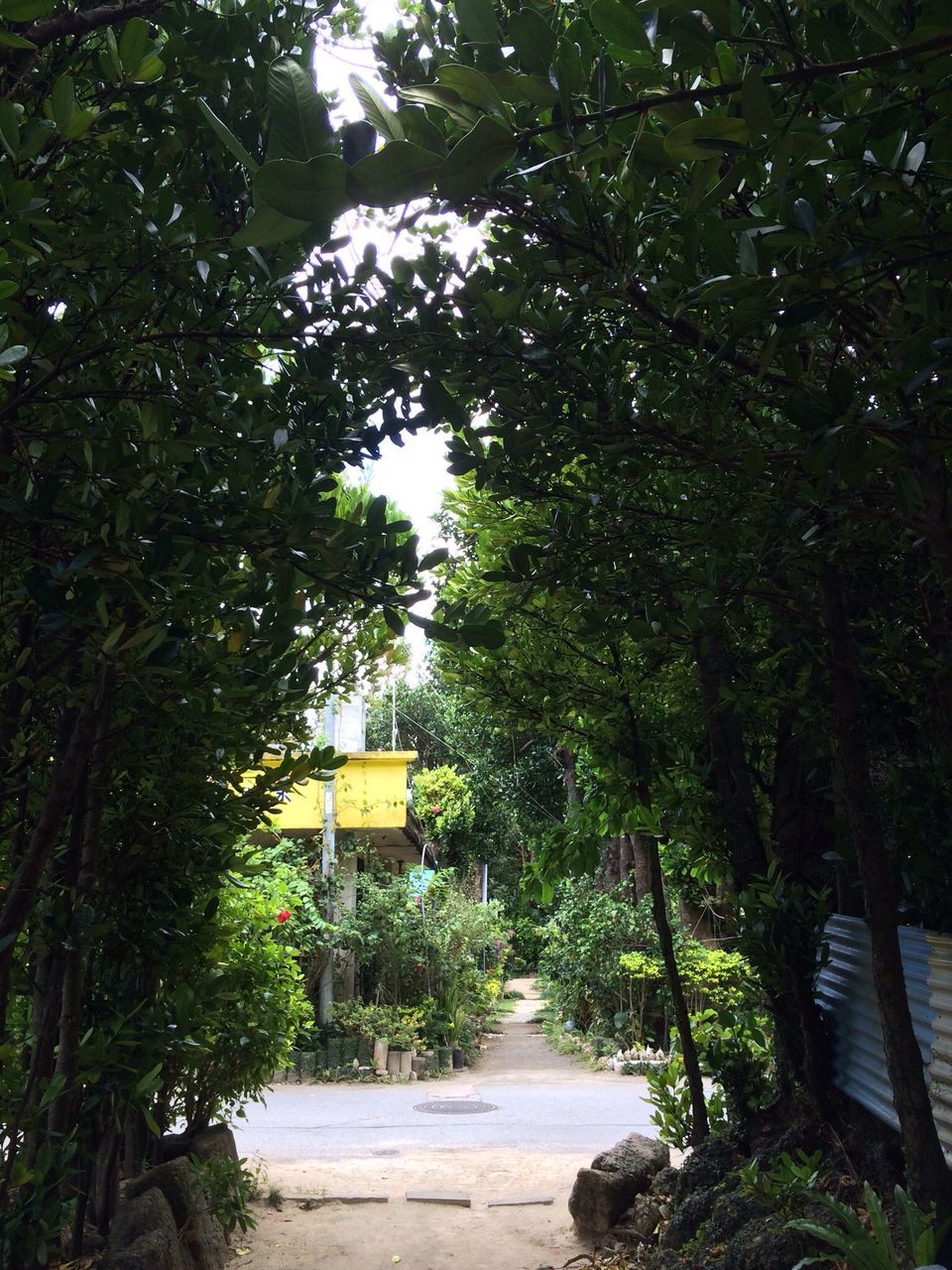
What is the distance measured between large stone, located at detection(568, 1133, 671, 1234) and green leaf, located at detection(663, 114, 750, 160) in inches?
216

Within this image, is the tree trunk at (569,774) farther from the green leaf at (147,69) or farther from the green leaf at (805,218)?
the green leaf at (805,218)

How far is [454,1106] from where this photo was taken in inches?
427

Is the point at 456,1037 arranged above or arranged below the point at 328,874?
below

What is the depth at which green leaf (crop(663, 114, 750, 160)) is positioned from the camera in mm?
1074

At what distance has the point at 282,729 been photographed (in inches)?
150

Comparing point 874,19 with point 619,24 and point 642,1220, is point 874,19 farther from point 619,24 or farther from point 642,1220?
point 642,1220

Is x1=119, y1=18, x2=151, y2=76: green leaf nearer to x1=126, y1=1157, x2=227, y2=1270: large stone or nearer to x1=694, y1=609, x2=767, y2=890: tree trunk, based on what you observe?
x1=694, y1=609, x2=767, y2=890: tree trunk

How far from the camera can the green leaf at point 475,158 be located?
929 mm

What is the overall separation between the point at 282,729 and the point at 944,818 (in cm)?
227

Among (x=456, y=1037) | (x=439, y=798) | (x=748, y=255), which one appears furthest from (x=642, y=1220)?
(x=439, y=798)

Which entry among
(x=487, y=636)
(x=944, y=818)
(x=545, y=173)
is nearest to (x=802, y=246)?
(x=545, y=173)

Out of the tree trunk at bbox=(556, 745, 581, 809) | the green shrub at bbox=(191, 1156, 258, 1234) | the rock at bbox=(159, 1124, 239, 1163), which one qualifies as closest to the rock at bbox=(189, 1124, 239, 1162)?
the rock at bbox=(159, 1124, 239, 1163)

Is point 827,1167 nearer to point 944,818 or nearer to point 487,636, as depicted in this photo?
point 944,818

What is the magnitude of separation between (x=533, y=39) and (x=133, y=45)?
2.60 ft
